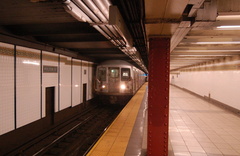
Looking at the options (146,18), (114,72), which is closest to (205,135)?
(146,18)

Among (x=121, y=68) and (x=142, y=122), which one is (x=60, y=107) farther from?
(x=121, y=68)

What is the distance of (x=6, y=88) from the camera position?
4438 mm

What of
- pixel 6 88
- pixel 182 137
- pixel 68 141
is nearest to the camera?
pixel 6 88

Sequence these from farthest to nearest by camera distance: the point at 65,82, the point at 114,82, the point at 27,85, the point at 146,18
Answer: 1. the point at 114,82
2. the point at 65,82
3. the point at 27,85
4. the point at 146,18

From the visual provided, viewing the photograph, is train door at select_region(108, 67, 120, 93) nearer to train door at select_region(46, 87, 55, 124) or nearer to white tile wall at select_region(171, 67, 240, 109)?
train door at select_region(46, 87, 55, 124)

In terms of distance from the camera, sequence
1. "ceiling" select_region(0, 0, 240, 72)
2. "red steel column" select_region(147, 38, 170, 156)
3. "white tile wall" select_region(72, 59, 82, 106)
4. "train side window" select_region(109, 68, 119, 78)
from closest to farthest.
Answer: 1. "ceiling" select_region(0, 0, 240, 72)
2. "red steel column" select_region(147, 38, 170, 156)
3. "white tile wall" select_region(72, 59, 82, 106)
4. "train side window" select_region(109, 68, 119, 78)

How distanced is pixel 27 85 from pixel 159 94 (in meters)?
4.24

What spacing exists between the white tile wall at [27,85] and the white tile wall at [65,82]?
5.13ft

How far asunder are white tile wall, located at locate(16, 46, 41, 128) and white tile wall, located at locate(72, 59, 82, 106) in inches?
108

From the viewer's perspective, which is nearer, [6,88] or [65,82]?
[6,88]

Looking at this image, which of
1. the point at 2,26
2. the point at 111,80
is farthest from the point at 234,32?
the point at 111,80

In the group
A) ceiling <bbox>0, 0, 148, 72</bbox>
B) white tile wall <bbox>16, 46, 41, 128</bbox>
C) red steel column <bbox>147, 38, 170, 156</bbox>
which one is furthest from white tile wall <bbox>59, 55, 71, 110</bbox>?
red steel column <bbox>147, 38, 170, 156</bbox>

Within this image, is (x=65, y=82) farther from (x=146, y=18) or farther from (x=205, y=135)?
(x=146, y=18)

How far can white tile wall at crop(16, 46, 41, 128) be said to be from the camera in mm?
4920
